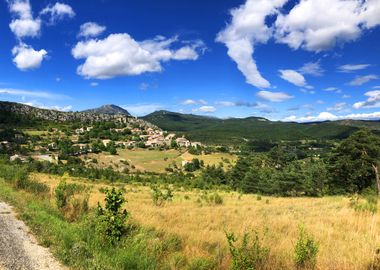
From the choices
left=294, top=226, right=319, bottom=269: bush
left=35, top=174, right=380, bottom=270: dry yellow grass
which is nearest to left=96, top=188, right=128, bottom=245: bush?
left=35, top=174, right=380, bottom=270: dry yellow grass

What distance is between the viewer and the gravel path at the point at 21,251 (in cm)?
706

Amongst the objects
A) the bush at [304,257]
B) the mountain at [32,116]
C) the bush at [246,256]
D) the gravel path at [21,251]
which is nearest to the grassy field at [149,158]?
the mountain at [32,116]

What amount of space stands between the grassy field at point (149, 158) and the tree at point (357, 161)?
75112 millimetres

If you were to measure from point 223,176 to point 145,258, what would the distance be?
8979 cm

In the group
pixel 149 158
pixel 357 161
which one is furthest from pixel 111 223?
pixel 149 158

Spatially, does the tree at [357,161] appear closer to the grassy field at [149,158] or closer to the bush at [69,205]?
the bush at [69,205]

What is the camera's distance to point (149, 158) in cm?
12775

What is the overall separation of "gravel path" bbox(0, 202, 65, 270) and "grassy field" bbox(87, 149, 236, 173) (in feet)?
331

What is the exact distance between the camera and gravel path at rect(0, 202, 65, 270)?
706cm

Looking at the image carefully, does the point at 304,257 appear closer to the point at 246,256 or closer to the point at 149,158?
the point at 246,256

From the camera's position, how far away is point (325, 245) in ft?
28.2

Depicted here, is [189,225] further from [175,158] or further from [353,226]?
[175,158]

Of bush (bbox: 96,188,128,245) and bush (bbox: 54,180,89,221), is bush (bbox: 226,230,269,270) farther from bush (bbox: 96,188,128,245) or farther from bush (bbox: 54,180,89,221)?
bush (bbox: 54,180,89,221)

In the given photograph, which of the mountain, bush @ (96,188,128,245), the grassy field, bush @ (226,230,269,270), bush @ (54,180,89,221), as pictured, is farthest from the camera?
the mountain
